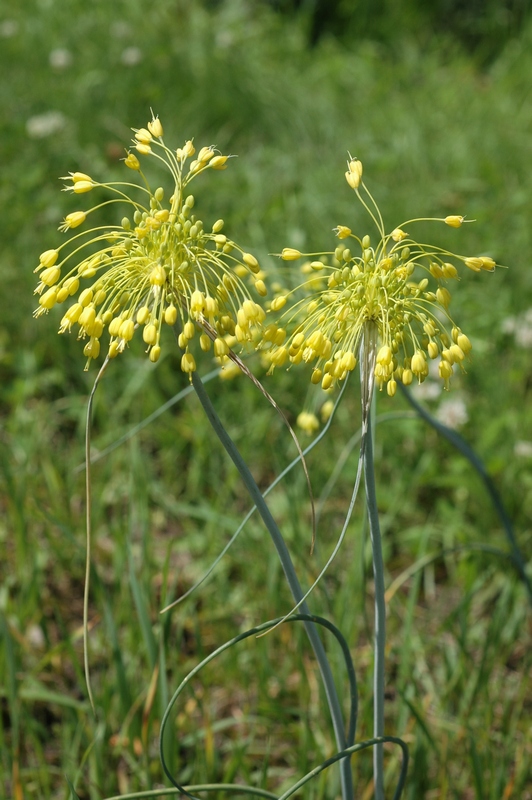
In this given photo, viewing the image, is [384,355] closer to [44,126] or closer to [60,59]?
[44,126]

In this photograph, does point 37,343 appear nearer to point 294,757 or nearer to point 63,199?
point 63,199

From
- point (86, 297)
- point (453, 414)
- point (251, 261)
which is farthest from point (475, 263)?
point (453, 414)

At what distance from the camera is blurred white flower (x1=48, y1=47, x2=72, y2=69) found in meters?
4.99

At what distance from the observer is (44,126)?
14.2 feet

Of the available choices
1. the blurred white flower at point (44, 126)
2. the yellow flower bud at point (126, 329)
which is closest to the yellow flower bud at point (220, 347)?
the yellow flower bud at point (126, 329)

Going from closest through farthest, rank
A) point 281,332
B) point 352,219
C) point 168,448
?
1. point 281,332
2. point 168,448
3. point 352,219

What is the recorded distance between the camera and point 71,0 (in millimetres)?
6035

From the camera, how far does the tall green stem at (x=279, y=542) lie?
3.55 feet

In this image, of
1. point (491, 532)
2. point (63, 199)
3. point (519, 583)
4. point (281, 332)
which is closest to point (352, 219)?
point (63, 199)

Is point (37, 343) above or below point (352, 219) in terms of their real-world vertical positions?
below

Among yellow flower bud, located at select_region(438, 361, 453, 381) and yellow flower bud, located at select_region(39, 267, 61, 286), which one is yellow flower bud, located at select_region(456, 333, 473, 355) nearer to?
yellow flower bud, located at select_region(438, 361, 453, 381)

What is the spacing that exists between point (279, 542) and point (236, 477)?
1724mm

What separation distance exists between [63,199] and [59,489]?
5.78 ft

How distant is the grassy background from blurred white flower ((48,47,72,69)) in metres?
0.02
